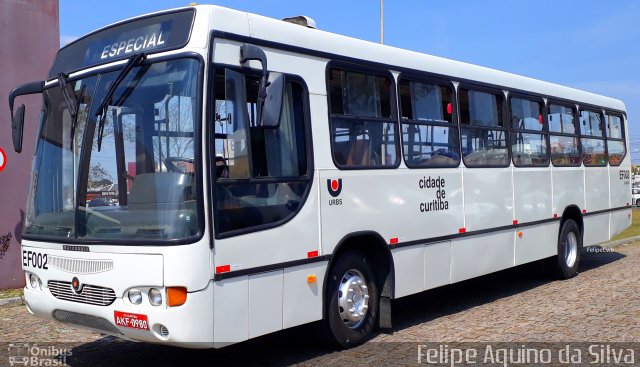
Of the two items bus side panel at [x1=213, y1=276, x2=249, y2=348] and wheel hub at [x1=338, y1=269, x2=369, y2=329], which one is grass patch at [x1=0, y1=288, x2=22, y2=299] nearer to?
wheel hub at [x1=338, y1=269, x2=369, y2=329]

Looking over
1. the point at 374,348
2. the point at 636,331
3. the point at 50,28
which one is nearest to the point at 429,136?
the point at 374,348

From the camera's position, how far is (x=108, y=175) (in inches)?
223

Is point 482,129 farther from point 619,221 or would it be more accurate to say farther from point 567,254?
point 619,221

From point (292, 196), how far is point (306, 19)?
2.07 metres

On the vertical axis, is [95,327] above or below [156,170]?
below

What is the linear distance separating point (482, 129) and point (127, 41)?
16.4 ft

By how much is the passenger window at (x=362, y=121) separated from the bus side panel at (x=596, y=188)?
587 cm

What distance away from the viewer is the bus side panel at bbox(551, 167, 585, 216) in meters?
10.8

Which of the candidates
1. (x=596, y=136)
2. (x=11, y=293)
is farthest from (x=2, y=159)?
(x=596, y=136)

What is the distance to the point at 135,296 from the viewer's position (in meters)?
5.31

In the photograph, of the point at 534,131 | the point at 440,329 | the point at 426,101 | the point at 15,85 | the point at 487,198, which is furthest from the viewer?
the point at 15,85

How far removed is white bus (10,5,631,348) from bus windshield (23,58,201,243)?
13mm

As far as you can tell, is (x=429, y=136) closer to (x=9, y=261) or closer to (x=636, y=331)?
(x=636, y=331)

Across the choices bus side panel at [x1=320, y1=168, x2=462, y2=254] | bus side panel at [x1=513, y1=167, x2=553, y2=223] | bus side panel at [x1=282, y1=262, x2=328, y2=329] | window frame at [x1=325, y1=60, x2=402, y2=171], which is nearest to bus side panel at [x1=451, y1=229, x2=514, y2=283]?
bus side panel at [x1=320, y1=168, x2=462, y2=254]
